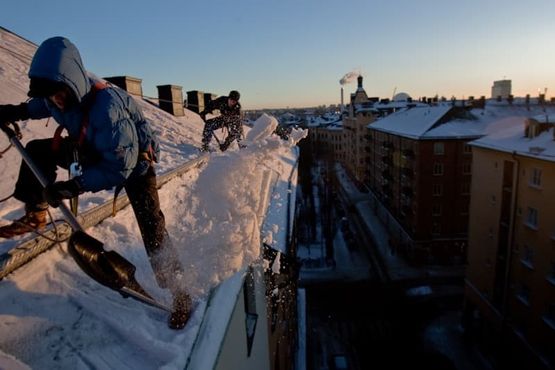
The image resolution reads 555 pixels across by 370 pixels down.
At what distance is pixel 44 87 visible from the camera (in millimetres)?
2146

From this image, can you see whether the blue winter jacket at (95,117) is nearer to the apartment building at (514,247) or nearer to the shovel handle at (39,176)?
the shovel handle at (39,176)

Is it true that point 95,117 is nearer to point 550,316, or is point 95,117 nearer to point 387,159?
point 550,316

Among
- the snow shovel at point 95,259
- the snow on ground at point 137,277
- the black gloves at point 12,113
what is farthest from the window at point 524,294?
the black gloves at point 12,113

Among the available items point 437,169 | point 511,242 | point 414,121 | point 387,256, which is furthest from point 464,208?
point 511,242

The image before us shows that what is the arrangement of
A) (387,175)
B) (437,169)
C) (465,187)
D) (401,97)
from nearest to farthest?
(437,169)
(465,187)
(387,175)
(401,97)

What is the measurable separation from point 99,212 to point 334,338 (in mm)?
15911

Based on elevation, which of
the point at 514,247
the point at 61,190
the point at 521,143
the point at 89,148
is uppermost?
the point at 89,148

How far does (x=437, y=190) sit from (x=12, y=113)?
24642mm

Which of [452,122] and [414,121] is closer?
[452,122]

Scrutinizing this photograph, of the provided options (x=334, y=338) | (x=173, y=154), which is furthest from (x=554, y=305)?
(x=173, y=154)

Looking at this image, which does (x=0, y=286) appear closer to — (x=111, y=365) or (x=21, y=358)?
(x=21, y=358)

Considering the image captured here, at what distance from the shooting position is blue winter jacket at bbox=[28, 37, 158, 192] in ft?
6.90

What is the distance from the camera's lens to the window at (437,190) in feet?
80.5

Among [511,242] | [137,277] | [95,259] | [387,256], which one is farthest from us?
[387,256]
